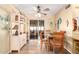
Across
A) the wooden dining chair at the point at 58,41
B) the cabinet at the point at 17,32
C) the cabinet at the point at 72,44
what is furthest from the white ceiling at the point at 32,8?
the cabinet at the point at 72,44

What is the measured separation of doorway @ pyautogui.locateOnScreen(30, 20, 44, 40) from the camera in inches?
107

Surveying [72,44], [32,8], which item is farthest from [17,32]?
[72,44]

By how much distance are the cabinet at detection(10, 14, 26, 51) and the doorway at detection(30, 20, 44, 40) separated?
19 cm

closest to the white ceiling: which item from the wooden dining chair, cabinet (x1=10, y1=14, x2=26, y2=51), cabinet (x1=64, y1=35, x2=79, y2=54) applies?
cabinet (x1=10, y1=14, x2=26, y2=51)

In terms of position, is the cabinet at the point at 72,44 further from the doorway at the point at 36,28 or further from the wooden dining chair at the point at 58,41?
the doorway at the point at 36,28

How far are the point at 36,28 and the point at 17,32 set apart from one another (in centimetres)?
47

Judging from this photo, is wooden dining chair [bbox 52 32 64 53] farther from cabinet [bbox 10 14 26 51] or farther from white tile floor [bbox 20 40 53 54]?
cabinet [bbox 10 14 26 51]

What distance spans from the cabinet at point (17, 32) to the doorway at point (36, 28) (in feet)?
0.63

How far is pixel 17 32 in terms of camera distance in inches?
111

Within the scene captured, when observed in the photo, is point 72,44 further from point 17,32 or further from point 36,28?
point 17,32

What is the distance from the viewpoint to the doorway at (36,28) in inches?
107
